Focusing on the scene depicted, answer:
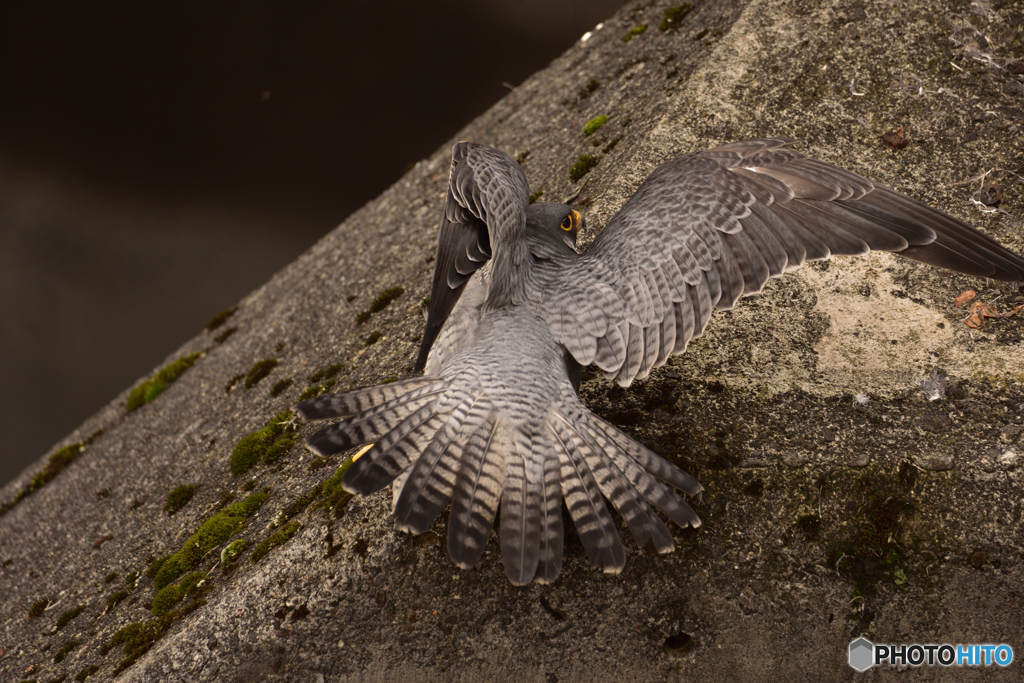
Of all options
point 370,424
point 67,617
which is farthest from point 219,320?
point 370,424

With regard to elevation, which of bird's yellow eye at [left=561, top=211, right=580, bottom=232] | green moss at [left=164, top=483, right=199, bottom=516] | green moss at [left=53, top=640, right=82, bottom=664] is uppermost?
bird's yellow eye at [left=561, top=211, right=580, bottom=232]

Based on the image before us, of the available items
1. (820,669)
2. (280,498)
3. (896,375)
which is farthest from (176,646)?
(896,375)

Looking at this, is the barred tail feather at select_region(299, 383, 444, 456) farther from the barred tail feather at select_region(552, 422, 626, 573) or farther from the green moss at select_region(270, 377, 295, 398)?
the green moss at select_region(270, 377, 295, 398)

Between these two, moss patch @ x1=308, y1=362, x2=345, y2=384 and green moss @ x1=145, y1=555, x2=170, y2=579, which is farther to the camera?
moss patch @ x1=308, y1=362, x2=345, y2=384

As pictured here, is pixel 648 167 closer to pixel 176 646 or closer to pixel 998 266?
pixel 998 266

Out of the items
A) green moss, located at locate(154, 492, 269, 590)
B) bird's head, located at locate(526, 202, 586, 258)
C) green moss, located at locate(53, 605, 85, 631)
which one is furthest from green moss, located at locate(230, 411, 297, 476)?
bird's head, located at locate(526, 202, 586, 258)

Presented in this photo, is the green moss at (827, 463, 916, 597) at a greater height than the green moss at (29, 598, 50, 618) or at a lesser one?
lesser
